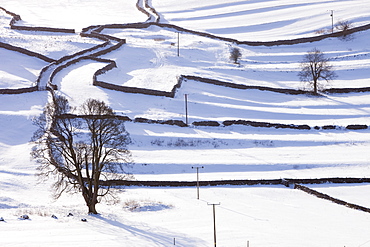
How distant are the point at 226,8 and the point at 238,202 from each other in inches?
2944

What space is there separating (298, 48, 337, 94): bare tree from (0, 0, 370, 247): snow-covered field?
3.89ft

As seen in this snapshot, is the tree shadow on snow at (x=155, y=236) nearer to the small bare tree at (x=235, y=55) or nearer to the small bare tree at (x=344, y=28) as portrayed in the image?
the small bare tree at (x=235, y=55)

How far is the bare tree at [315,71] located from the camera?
2476 inches

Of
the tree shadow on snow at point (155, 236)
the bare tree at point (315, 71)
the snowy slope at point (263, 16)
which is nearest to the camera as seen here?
the tree shadow on snow at point (155, 236)

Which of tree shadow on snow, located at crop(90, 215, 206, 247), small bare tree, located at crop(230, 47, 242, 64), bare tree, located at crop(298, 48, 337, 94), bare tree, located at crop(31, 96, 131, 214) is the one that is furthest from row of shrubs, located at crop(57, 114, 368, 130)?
tree shadow on snow, located at crop(90, 215, 206, 247)

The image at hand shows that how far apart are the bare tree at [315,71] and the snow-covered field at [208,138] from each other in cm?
119

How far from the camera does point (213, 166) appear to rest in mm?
43625

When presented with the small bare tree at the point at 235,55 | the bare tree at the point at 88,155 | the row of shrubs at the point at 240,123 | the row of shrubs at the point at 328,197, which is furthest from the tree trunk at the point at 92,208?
the small bare tree at the point at 235,55

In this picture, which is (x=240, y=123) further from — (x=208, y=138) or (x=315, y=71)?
(x=315, y=71)

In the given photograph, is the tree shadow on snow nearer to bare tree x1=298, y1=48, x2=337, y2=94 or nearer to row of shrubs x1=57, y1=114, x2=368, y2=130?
row of shrubs x1=57, y1=114, x2=368, y2=130

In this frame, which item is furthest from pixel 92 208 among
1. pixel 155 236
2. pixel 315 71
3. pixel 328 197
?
pixel 315 71

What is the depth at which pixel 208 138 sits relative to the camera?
49125 millimetres

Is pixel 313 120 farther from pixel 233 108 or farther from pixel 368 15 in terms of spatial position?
pixel 368 15

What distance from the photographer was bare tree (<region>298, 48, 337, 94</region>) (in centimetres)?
6289
